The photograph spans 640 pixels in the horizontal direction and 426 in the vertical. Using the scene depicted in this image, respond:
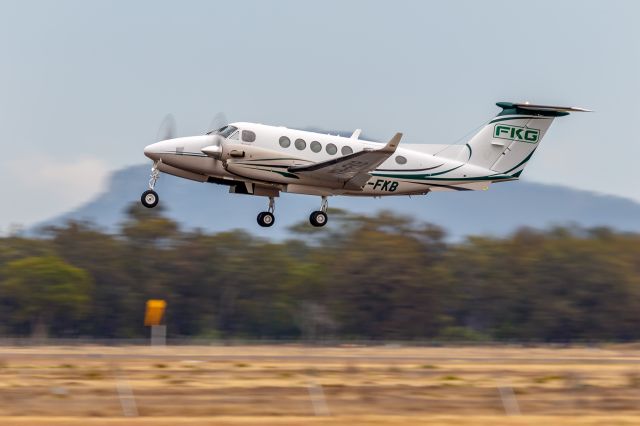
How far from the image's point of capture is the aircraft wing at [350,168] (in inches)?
1496

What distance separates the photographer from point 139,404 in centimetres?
3206

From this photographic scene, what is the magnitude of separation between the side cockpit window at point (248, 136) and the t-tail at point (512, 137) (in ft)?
29.3

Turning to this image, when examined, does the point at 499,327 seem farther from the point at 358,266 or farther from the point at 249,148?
the point at 249,148

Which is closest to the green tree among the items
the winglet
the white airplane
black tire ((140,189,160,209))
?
black tire ((140,189,160,209))

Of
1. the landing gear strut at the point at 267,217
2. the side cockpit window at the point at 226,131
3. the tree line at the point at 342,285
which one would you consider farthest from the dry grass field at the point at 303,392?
the tree line at the point at 342,285

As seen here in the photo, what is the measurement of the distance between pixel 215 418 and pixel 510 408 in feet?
30.2

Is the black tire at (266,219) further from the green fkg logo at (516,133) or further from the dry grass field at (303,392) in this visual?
the green fkg logo at (516,133)

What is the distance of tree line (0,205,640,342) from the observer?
9269 cm

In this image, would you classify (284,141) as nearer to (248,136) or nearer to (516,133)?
(248,136)

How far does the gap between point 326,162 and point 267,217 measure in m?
3.58

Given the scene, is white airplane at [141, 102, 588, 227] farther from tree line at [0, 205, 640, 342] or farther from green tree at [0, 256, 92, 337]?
green tree at [0, 256, 92, 337]

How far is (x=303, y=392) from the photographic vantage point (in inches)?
1389

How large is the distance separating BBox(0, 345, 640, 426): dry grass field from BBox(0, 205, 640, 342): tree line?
42.8 meters

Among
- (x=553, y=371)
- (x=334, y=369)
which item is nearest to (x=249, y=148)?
(x=334, y=369)
